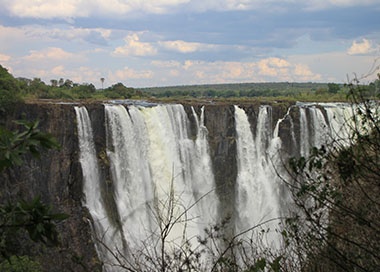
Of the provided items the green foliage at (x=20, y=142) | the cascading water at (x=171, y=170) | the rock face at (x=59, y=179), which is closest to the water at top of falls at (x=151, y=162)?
the cascading water at (x=171, y=170)

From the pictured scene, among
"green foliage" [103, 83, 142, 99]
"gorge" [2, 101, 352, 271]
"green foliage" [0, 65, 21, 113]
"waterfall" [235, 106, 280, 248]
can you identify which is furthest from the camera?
"green foliage" [103, 83, 142, 99]

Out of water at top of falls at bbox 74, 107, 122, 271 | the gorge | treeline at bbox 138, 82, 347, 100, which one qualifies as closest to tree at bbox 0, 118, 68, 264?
treeline at bbox 138, 82, 347, 100

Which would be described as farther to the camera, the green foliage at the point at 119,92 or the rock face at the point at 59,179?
the green foliage at the point at 119,92

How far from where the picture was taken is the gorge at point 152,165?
2181 centimetres

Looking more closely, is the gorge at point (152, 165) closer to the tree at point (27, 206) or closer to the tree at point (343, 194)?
the tree at point (343, 194)

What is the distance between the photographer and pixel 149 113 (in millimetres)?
25188

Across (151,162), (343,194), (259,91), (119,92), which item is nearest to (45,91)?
(119,92)

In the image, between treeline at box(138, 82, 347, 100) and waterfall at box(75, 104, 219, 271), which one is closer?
waterfall at box(75, 104, 219, 271)

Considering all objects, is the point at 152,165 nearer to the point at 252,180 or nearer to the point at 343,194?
the point at 252,180

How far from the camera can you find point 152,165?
2528 centimetres

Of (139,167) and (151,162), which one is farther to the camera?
(151,162)

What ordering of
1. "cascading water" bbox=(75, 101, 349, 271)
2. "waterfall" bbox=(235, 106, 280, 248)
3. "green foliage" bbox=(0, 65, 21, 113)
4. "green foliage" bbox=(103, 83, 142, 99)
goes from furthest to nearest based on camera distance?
"green foliage" bbox=(103, 83, 142, 99)
"waterfall" bbox=(235, 106, 280, 248)
"cascading water" bbox=(75, 101, 349, 271)
"green foliage" bbox=(0, 65, 21, 113)

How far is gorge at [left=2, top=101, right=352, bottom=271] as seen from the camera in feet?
71.6

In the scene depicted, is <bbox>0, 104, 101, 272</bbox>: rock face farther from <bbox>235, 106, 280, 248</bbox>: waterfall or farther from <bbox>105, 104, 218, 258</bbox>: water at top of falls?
<bbox>235, 106, 280, 248</bbox>: waterfall
